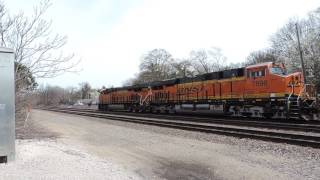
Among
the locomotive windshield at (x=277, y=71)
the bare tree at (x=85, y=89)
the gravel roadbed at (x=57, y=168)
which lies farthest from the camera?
the bare tree at (x=85, y=89)

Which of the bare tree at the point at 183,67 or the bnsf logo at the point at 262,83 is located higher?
the bare tree at the point at 183,67

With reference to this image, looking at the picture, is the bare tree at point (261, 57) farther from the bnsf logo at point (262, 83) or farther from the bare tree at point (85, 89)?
the bare tree at point (85, 89)

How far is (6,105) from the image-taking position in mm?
9219

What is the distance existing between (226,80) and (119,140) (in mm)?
13919

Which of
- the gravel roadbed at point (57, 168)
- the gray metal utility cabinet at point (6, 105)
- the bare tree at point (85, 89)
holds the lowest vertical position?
the gravel roadbed at point (57, 168)

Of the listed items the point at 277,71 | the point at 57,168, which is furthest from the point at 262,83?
the point at 57,168

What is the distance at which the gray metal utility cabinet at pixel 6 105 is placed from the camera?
9102 mm

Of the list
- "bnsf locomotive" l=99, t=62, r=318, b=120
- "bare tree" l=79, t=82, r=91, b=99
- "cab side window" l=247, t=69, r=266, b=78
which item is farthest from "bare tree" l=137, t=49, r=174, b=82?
"cab side window" l=247, t=69, r=266, b=78

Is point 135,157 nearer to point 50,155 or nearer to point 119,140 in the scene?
point 50,155

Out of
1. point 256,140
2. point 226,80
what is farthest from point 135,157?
point 226,80

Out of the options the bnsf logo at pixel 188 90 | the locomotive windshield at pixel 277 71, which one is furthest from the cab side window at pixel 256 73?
the bnsf logo at pixel 188 90

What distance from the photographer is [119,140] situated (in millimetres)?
16891

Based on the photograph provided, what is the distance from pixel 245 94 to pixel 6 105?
1968cm

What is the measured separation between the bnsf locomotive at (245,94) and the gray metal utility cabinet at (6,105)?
57.5 feet
